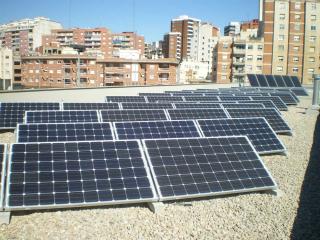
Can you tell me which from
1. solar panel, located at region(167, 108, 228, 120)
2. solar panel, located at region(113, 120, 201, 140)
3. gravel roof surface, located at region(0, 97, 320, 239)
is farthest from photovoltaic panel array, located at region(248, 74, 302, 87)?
gravel roof surface, located at region(0, 97, 320, 239)

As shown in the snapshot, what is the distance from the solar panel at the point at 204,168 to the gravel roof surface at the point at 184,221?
1.04 ft

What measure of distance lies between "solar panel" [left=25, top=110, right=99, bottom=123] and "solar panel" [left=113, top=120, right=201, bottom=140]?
10.8 feet

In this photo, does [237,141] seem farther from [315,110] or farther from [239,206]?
[315,110]

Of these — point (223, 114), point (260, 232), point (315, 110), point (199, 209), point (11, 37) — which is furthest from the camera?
point (11, 37)

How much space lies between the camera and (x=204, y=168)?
1065 cm

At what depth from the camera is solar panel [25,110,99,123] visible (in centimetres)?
1717

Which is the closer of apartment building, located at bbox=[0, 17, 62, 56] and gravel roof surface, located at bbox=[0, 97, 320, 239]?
gravel roof surface, located at bbox=[0, 97, 320, 239]

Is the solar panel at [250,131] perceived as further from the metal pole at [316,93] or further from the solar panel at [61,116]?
the metal pole at [316,93]

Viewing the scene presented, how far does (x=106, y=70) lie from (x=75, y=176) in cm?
9631

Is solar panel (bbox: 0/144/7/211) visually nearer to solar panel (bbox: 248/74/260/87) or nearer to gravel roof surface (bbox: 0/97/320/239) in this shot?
gravel roof surface (bbox: 0/97/320/239)

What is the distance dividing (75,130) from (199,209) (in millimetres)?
6635

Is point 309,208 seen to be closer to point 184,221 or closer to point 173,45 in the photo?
point 184,221

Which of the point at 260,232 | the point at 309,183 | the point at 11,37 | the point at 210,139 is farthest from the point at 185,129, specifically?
the point at 11,37

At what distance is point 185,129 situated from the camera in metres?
14.8
